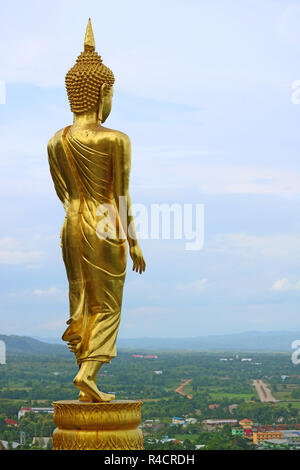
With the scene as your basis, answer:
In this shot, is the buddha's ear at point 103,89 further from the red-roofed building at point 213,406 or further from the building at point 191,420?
the red-roofed building at point 213,406

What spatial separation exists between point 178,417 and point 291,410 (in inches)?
181

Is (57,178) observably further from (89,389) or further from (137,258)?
(89,389)

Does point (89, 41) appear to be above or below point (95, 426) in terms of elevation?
above

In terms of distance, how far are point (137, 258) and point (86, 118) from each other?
4.69 feet

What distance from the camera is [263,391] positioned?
36.4 metres

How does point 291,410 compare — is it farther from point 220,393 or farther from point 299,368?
point 299,368

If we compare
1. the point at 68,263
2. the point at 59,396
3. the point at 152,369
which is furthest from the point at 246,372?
the point at 68,263

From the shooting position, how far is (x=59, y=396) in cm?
1877

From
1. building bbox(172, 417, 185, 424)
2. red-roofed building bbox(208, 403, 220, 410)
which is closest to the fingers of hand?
building bbox(172, 417, 185, 424)

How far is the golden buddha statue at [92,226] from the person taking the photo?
829 cm

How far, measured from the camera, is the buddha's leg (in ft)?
26.8

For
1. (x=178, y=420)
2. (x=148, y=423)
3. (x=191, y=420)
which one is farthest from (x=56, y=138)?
(x=191, y=420)

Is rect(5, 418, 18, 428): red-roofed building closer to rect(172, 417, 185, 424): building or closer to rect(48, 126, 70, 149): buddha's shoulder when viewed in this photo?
rect(172, 417, 185, 424): building

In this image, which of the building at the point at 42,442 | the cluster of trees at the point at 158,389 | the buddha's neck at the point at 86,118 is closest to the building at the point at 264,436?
the cluster of trees at the point at 158,389
